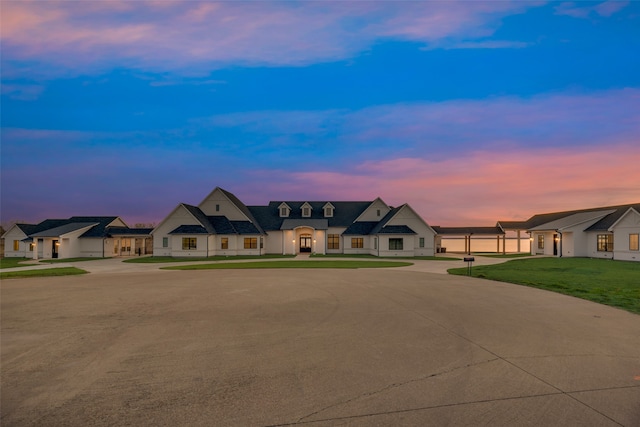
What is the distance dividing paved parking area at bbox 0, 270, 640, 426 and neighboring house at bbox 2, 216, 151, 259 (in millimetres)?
37956

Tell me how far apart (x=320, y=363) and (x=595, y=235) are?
47252 mm

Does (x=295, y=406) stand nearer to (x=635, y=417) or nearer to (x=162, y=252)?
(x=635, y=417)

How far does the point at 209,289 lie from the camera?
56.1 ft

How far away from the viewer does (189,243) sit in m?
45.0

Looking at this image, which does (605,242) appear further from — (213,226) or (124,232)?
(124,232)

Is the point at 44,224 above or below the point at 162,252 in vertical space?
above

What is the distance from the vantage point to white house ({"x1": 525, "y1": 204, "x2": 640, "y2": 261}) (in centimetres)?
3650

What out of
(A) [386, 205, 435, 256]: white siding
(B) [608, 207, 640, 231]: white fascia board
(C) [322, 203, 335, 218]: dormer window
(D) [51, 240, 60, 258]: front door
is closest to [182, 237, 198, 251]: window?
(D) [51, 240, 60, 258]: front door

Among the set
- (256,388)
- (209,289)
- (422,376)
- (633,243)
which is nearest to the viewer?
(256,388)

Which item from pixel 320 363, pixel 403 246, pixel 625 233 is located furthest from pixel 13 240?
pixel 625 233

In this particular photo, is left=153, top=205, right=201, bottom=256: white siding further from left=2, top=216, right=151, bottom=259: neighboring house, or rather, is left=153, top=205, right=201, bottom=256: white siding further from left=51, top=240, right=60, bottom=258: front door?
left=51, top=240, right=60, bottom=258: front door

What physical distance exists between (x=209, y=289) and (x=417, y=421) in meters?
13.9

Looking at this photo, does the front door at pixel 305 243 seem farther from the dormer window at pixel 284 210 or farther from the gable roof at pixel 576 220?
the gable roof at pixel 576 220

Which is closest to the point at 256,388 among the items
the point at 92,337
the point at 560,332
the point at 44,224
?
the point at 92,337
